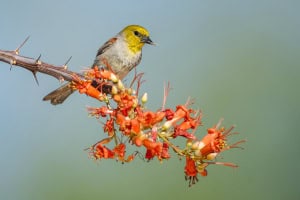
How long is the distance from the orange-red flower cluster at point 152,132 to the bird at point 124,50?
3.67 meters

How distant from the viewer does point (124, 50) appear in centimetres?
800

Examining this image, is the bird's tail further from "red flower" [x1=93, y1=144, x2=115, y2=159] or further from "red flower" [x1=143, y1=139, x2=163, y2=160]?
"red flower" [x1=143, y1=139, x2=163, y2=160]

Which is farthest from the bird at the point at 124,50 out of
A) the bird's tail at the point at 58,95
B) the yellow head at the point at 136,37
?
the bird's tail at the point at 58,95

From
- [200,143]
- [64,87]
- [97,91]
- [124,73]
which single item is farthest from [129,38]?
[200,143]

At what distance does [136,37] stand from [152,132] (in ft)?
15.2

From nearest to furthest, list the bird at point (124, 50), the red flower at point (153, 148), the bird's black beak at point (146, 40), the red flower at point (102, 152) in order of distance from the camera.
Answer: the red flower at point (153, 148), the red flower at point (102, 152), the bird at point (124, 50), the bird's black beak at point (146, 40)

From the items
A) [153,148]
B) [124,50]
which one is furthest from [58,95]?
[153,148]

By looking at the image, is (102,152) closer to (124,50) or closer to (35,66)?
(35,66)

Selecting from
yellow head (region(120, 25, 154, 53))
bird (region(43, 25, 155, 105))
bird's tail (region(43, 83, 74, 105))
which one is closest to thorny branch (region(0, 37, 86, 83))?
bird's tail (region(43, 83, 74, 105))

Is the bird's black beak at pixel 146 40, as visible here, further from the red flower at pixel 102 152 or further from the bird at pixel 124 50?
the red flower at pixel 102 152

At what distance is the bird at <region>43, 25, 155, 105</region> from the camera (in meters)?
7.83

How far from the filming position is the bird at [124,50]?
7.83 m

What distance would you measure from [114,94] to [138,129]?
0.45 metres

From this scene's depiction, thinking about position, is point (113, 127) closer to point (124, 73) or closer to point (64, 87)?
point (64, 87)
